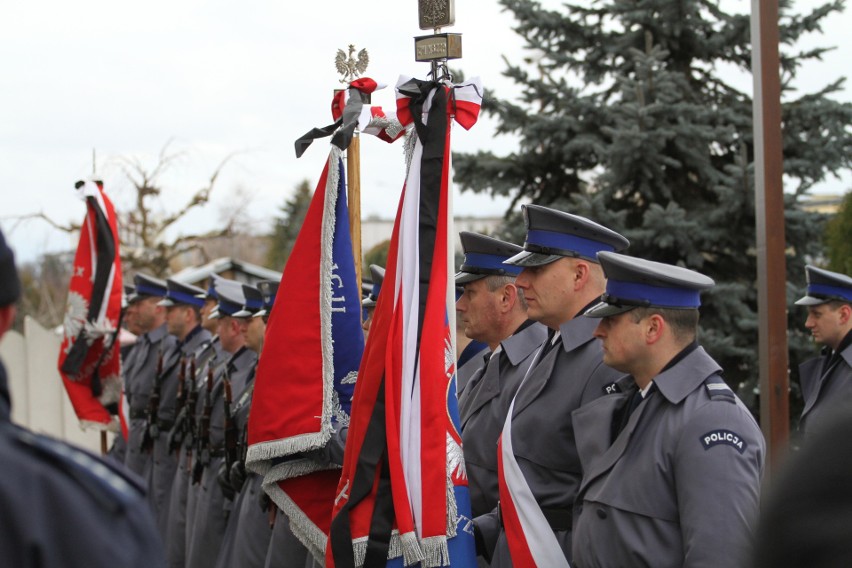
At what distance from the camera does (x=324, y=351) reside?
4.98 metres

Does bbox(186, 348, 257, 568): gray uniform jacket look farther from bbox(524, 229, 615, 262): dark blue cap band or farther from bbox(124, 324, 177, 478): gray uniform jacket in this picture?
bbox(524, 229, 615, 262): dark blue cap band

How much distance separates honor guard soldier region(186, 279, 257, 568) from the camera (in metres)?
7.20

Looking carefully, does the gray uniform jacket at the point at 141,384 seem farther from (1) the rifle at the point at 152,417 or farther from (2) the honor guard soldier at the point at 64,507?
(2) the honor guard soldier at the point at 64,507

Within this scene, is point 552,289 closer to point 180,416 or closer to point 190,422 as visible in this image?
point 190,422

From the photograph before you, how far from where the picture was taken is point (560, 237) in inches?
170

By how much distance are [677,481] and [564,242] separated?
1.31m

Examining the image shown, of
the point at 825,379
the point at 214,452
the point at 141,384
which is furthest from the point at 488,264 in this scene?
the point at 141,384

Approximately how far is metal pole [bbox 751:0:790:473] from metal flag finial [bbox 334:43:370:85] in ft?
8.34

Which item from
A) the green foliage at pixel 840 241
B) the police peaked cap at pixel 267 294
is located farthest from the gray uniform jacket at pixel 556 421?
the green foliage at pixel 840 241

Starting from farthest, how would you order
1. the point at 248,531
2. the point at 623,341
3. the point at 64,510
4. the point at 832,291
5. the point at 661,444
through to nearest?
the point at 832,291
the point at 248,531
the point at 623,341
the point at 661,444
the point at 64,510

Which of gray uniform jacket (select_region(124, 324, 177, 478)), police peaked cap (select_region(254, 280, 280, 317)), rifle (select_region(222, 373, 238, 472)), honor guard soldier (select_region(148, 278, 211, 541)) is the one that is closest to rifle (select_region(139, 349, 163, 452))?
honor guard soldier (select_region(148, 278, 211, 541))

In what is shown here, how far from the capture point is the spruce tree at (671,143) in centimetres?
983

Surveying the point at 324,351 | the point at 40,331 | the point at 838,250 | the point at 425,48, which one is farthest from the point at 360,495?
the point at 40,331

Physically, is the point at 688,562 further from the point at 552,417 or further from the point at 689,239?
the point at 689,239
